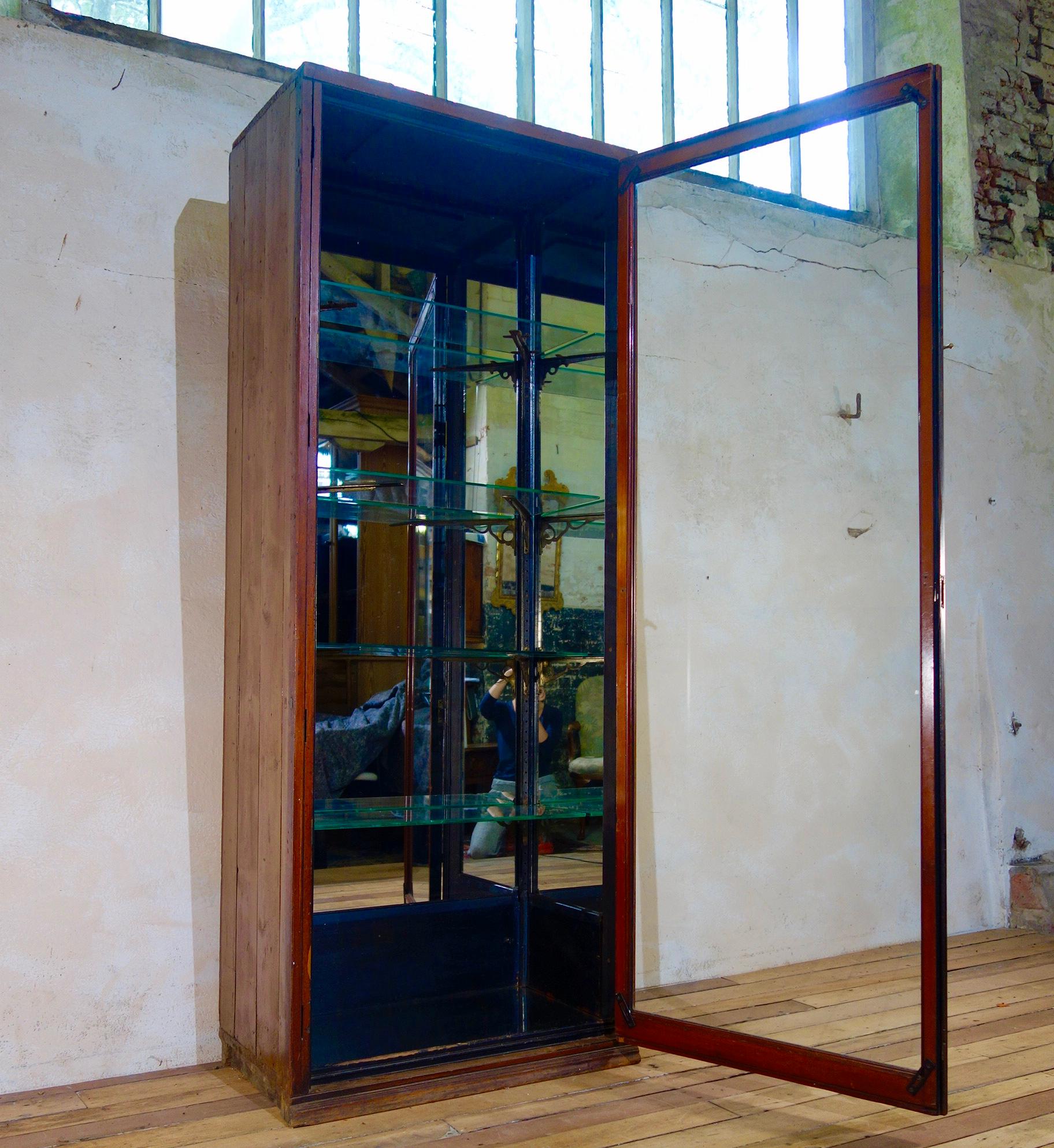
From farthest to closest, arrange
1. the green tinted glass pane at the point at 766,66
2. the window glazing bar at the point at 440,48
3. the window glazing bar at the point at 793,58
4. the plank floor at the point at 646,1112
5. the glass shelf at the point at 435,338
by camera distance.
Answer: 1. the window glazing bar at the point at 793,58
2. the green tinted glass pane at the point at 766,66
3. the window glazing bar at the point at 440,48
4. the glass shelf at the point at 435,338
5. the plank floor at the point at 646,1112

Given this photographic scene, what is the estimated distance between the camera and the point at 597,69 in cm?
389

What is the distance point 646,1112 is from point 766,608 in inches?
69.5

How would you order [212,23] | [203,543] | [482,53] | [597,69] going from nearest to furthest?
[203,543] < [212,23] < [482,53] < [597,69]

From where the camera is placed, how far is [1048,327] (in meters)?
4.58

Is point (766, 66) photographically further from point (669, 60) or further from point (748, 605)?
point (748, 605)

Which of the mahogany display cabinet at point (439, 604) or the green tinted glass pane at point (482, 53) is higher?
the green tinted glass pane at point (482, 53)

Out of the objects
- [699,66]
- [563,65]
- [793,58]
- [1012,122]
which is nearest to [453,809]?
[563,65]

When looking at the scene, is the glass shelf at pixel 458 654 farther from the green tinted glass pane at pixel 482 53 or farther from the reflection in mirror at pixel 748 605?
the green tinted glass pane at pixel 482 53

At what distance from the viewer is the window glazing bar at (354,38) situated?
3363 millimetres

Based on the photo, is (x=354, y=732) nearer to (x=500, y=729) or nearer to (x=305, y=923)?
(x=500, y=729)

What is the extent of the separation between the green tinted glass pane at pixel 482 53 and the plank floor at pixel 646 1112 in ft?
9.50

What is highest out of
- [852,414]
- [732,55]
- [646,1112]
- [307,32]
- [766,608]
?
[732,55]

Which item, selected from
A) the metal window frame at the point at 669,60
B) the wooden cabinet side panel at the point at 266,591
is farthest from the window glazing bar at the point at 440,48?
the wooden cabinet side panel at the point at 266,591

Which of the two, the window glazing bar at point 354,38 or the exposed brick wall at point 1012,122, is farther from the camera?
the exposed brick wall at point 1012,122
